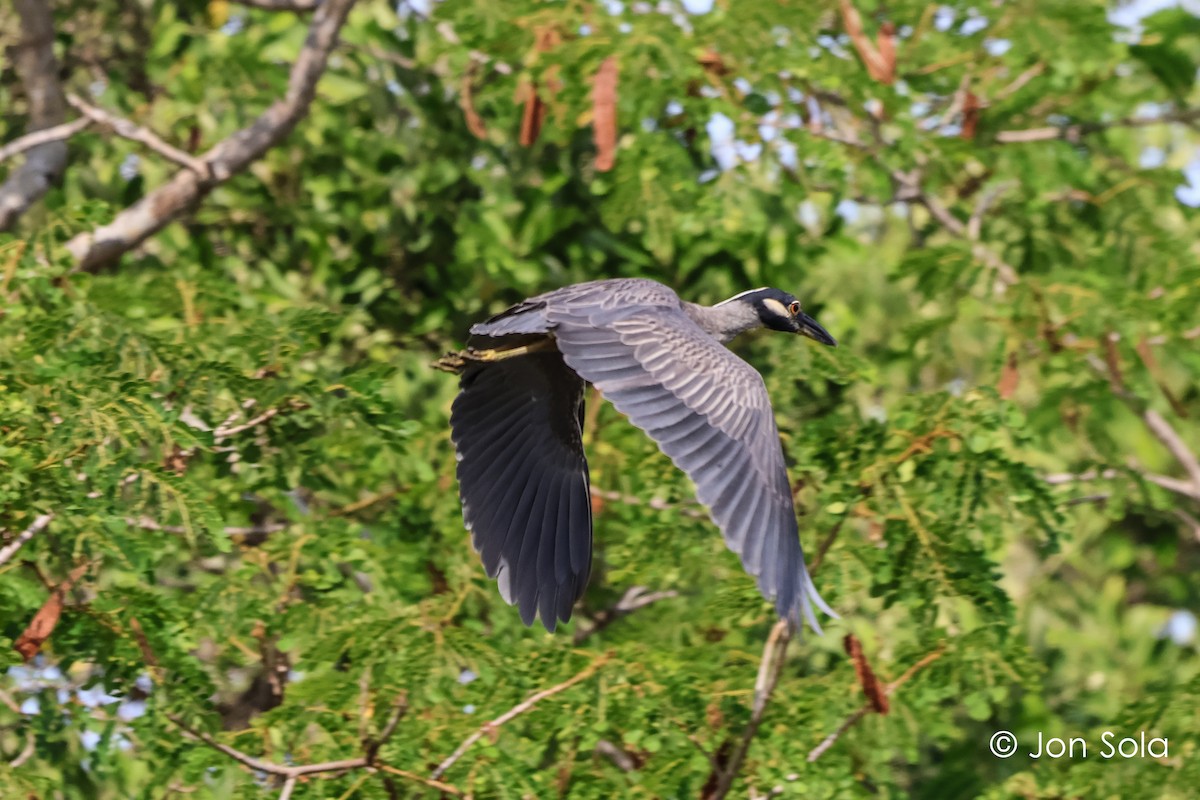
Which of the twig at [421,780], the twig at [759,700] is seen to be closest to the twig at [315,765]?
the twig at [421,780]

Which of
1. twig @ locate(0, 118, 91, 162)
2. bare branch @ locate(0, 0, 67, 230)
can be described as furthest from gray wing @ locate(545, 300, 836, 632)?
bare branch @ locate(0, 0, 67, 230)

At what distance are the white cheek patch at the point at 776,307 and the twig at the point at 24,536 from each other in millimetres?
2454

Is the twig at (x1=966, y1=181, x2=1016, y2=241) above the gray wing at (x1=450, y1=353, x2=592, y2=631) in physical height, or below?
below

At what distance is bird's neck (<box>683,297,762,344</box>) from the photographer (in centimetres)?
566

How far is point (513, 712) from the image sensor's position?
4.62 meters

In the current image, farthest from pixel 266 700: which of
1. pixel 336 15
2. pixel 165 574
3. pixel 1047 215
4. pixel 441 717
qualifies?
pixel 1047 215

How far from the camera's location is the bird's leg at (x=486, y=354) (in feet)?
16.8

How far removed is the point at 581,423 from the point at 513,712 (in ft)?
3.72

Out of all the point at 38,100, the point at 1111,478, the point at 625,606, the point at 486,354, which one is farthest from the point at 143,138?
the point at 1111,478

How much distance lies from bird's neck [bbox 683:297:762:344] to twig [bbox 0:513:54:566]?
2158 millimetres

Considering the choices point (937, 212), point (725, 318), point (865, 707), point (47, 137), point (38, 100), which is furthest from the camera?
point (937, 212)

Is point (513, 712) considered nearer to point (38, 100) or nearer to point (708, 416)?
point (708, 416)

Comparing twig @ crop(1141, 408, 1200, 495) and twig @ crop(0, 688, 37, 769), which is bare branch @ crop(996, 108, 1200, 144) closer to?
twig @ crop(1141, 408, 1200, 495)

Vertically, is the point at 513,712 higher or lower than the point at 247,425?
lower
